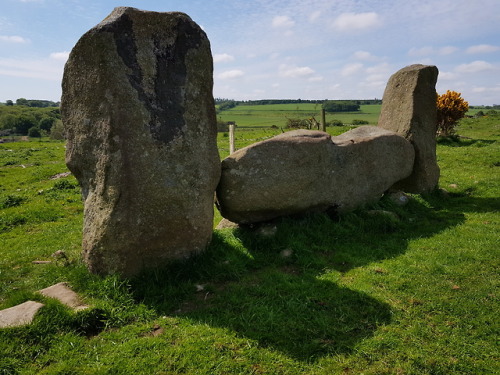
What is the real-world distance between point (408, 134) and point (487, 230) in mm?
4145

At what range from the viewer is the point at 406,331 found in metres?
5.21

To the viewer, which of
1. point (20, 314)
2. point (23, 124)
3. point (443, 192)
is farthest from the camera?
point (23, 124)

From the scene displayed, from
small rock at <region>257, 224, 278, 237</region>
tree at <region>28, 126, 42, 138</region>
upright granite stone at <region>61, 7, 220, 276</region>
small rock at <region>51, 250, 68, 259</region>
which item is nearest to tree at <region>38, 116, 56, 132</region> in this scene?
tree at <region>28, 126, 42, 138</region>

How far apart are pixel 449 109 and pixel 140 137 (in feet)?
70.0

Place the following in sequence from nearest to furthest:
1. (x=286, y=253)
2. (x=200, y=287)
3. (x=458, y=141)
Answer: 1. (x=200, y=287)
2. (x=286, y=253)
3. (x=458, y=141)

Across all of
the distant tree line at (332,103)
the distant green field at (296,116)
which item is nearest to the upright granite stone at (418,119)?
the distant green field at (296,116)

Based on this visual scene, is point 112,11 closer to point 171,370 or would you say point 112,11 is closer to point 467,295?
point 171,370

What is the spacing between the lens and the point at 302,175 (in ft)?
28.6

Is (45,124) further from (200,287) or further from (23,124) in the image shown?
(200,287)

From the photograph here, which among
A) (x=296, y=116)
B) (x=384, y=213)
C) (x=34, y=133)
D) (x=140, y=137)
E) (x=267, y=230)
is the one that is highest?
(x=296, y=116)

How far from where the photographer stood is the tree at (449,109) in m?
22.4

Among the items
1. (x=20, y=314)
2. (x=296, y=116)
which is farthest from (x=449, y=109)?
(x=296, y=116)

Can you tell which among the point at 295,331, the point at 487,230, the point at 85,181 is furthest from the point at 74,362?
the point at 487,230

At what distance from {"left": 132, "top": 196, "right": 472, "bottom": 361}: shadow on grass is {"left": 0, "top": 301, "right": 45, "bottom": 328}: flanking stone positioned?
60.0 inches
